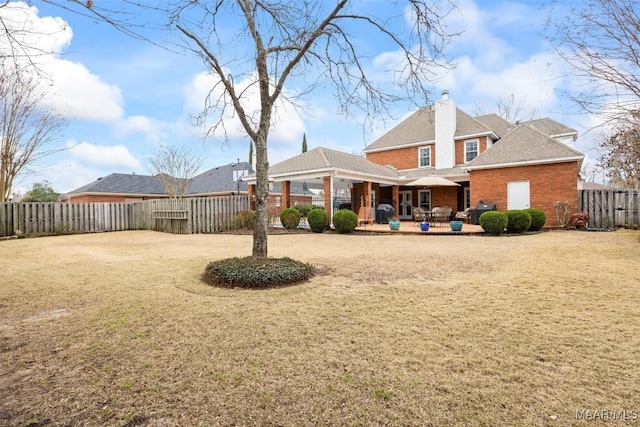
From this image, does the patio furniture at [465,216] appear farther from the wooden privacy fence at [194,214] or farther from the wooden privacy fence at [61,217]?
the wooden privacy fence at [61,217]

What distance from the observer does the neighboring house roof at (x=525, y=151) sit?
1591 centimetres

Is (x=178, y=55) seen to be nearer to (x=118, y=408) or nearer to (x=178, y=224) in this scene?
(x=118, y=408)

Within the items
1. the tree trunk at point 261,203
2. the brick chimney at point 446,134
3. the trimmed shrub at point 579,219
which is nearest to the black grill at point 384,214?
the brick chimney at point 446,134

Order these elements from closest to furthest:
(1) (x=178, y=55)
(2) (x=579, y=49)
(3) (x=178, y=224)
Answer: (1) (x=178, y=55)
(2) (x=579, y=49)
(3) (x=178, y=224)

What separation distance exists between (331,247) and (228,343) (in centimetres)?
752

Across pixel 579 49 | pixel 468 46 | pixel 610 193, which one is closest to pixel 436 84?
pixel 468 46

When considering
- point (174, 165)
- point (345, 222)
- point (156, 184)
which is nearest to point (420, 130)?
point (345, 222)

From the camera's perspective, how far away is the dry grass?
94.7 inches

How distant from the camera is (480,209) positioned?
17.3 meters

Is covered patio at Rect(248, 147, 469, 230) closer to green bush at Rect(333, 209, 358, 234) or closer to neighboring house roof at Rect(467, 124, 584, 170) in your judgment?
green bush at Rect(333, 209, 358, 234)

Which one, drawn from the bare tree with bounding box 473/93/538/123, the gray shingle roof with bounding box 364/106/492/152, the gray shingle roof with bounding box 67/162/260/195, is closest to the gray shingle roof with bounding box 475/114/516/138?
the gray shingle roof with bounding box 364/106/492/152

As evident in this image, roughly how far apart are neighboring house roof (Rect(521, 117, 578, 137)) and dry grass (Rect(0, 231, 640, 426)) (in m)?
20.0

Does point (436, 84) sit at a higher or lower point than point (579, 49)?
lower

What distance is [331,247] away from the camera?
35.7 ft
